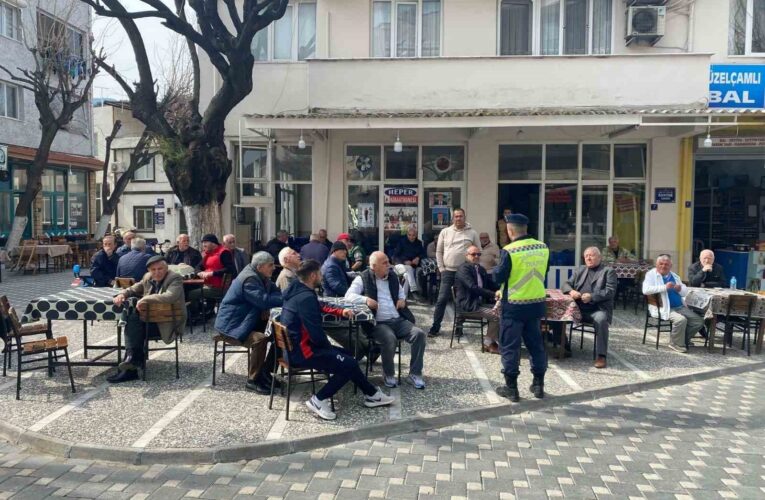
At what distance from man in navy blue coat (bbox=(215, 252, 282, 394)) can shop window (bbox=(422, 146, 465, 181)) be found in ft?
23.1

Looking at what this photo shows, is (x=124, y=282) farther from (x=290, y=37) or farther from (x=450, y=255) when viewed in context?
(x=290, y=37)

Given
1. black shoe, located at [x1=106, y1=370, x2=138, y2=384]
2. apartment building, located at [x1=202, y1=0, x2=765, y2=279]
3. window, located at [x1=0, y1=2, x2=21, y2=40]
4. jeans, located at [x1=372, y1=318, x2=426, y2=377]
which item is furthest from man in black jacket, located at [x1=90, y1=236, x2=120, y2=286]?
window, located at [x1=0, y1=2, x2=21, y2=40]

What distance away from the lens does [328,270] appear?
24.7 ft

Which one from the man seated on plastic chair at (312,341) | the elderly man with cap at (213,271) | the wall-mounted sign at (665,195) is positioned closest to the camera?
the man seated on plastic chair at (312,341)

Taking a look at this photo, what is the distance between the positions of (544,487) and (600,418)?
1753 millimetres

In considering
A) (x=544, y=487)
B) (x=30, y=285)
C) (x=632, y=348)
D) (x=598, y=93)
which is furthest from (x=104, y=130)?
(x=544, y=487)

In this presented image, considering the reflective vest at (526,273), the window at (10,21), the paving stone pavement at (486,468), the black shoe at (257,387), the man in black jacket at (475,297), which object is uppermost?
the window at (10,21)

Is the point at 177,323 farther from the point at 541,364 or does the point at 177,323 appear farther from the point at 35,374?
the point at 541,364

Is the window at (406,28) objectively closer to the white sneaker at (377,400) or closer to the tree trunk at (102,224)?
the white sneaker at (377,400)

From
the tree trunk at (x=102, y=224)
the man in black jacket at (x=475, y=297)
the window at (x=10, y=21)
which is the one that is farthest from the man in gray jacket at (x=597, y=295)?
the window at (x=10, y=21)

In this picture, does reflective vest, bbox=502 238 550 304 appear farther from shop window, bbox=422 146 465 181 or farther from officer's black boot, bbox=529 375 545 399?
shop window, bbox=422 146 465 181

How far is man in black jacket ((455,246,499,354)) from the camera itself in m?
7.87

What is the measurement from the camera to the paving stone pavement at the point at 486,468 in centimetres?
414

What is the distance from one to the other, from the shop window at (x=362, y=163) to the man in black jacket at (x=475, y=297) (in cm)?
520
